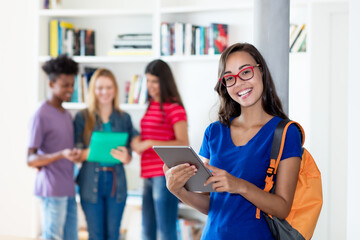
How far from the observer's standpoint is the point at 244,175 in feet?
4.95

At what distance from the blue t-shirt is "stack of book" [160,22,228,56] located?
2.42 metres

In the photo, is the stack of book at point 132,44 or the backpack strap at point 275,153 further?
the stack of book at point 132,44

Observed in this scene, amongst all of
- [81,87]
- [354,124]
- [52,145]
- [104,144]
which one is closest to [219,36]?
[81,87]

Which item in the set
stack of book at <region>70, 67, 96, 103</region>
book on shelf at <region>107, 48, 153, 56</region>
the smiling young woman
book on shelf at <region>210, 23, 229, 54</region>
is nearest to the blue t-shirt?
the smiling young woman

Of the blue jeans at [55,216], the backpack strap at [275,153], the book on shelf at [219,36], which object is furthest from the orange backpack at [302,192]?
the book on shelf at [219,36]

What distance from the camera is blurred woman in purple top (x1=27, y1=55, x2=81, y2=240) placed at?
118 inches

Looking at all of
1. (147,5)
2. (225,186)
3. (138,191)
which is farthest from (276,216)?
(147,5)

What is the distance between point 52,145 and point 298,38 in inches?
80.3

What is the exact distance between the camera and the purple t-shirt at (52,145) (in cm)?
301

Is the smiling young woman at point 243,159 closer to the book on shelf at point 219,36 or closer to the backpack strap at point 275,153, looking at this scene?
the backpack strap at point 275,153

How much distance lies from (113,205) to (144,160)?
1.23 ft

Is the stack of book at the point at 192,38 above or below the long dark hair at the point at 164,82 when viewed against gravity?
above

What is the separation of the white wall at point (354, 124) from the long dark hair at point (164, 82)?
159 centimetres

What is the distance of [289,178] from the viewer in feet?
4.78
